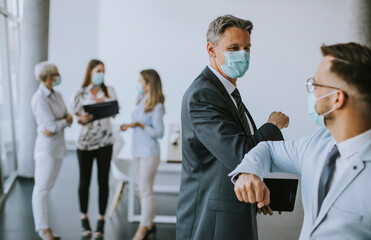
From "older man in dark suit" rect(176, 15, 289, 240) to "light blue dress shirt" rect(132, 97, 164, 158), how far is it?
229cm

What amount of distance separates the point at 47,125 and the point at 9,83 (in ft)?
9.17

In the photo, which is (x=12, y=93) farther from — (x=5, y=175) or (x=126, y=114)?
(x=126, y=114)

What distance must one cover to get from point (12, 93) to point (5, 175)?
50.5 inches

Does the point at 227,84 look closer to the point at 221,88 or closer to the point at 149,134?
the point at 221,88

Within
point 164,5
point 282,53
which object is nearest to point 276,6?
point 282,53

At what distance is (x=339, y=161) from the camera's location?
1.05 meters

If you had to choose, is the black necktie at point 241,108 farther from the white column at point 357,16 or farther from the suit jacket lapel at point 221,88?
the white column at point 357,16

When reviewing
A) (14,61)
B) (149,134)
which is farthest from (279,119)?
(14,61)

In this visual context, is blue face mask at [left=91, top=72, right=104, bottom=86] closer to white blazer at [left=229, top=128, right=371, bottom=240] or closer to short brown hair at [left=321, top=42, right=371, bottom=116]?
white blazer at [left=229, top=128, right=371, bottom=240]

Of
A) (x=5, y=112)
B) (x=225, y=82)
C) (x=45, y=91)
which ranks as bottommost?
(x=5, y=112)

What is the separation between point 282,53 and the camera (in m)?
1.55

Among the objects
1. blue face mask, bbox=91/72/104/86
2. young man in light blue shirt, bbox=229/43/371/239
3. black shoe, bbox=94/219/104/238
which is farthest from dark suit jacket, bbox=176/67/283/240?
black shoe, bbox=94/219/104/238

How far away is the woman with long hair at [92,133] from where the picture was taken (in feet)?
12.8

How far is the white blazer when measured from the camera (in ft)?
3.11
